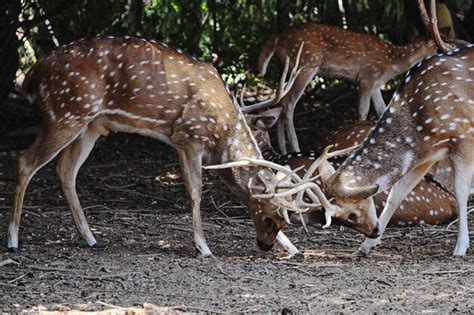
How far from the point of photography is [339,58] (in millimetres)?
11281

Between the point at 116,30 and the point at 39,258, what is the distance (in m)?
5.21

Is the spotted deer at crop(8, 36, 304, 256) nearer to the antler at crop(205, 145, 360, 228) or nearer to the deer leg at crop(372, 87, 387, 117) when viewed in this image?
the antler at crop(205, 145, 360, 228)

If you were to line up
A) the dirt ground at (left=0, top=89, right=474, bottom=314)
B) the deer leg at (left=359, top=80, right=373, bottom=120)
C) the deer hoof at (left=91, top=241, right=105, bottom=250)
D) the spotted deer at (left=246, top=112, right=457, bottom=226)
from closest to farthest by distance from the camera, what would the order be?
the dirt ground at (left=0, top=89, right=474, bottom=314) → the deer hoof at (left=91, top=241, right=105, bottom=250) → the spotted deer at (left=246, top=112, right=457, bottom=226) → the deer leg at (left=359, top=80, right=373, bottom=120)

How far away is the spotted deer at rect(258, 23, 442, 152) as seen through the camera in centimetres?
1094

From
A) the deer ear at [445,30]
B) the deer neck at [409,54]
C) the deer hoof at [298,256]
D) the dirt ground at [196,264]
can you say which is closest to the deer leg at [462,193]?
the dirt ground at [196,264]

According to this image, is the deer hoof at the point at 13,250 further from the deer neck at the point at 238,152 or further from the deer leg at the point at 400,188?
the deer leg at the point at 400,188

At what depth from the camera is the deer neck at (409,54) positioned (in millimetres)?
11461

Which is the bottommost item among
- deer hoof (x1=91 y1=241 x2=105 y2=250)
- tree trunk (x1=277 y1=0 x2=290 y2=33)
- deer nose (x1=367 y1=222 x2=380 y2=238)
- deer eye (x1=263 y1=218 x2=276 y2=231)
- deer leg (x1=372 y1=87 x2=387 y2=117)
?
deer leg (x1=372 y1=87 x2=387 y2=117)

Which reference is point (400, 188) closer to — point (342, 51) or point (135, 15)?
point (342, 51)

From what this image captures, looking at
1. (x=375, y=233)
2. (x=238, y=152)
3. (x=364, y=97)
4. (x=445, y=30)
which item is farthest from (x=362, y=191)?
(x=364, y=97)

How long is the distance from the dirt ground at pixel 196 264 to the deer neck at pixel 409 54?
8.99 ft

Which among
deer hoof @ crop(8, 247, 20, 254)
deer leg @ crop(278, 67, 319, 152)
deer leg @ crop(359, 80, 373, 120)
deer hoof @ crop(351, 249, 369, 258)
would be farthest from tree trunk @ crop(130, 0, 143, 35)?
deer hoof @ crop(351, 249, 369, 258)

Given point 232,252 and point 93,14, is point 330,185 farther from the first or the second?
point 93,14

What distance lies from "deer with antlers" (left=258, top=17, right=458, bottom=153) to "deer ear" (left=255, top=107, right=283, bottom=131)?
2645 millimetres
